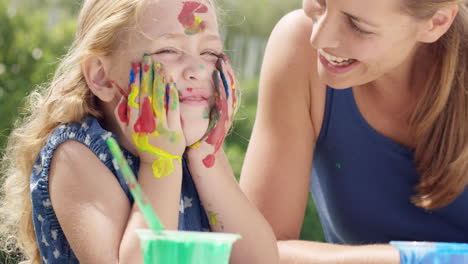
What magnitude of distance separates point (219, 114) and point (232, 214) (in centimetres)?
28

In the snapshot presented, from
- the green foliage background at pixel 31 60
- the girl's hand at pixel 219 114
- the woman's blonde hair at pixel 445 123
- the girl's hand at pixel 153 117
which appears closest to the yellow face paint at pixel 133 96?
the girl's hand at pixel 153 117

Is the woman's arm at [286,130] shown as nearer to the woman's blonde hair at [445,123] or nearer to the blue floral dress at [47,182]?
the woman's blonde hair at [445,123]

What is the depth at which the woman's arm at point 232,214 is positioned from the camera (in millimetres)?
1949

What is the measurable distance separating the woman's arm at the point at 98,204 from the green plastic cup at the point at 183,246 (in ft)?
1.34

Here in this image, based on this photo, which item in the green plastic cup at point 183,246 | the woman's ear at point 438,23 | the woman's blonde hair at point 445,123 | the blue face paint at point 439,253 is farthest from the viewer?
the woman's blonde hair at point 445,123

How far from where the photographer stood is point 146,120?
1.71m

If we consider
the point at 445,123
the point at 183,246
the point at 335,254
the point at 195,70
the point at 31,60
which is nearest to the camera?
the point at 183,246

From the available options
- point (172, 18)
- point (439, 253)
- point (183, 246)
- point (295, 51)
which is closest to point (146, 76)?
point (172, 18)

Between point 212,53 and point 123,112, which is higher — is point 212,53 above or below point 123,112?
above

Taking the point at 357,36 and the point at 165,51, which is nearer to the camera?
the point at 165,51

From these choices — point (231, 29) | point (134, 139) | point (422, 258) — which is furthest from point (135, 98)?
point (231, 29)

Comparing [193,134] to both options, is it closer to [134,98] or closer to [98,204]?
[134,98]

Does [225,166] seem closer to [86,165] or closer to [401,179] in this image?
[86,165]

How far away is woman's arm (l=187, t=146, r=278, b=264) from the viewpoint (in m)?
1.95
